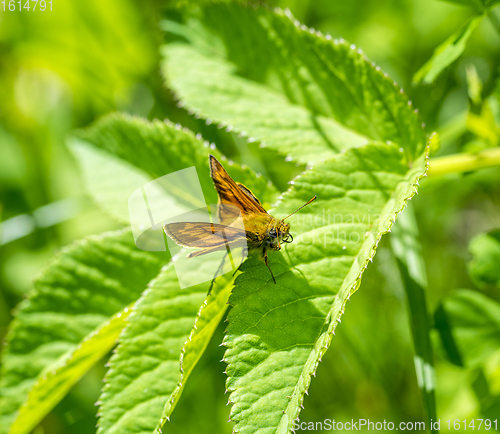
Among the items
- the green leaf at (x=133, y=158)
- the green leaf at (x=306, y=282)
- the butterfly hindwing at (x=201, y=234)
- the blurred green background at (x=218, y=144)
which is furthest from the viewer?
the blurred green background at (x=218, y=144)

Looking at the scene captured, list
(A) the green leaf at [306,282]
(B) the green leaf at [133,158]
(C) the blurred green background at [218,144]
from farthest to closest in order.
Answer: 1. (C) the blurred green background at [218,144]
2. (B) the green leaf at [133,158]
3. (A) the green leaf at [306,282]

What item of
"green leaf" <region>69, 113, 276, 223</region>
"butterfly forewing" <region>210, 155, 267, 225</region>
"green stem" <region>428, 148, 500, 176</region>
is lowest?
"butterfly forewing" <region>210, 155, 267, 225</region>

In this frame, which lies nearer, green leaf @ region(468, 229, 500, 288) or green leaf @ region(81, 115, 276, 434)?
green leaf @ region(81, 115, 276, 434)

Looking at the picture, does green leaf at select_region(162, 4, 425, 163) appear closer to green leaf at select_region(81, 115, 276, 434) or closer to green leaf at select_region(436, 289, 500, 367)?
green leaf at select_region(81, 115, 276, 434)

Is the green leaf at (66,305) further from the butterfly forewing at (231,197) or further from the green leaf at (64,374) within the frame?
the butterfly forewing at (231,197)

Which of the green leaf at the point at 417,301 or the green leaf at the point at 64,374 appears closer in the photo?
the green leaf at the point at 417,301

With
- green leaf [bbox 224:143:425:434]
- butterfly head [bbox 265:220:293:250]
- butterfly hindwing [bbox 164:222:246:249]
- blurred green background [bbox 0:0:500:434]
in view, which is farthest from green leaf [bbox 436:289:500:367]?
butterfly hindwing [bbox 164:222:246:249]

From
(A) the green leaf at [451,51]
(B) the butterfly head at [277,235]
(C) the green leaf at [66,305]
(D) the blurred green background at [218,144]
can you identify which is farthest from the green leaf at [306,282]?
(D) the blurred green background at [218,144]
